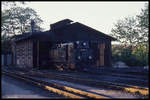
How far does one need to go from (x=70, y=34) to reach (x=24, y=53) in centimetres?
788

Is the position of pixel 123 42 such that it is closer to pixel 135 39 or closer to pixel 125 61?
pixel 135 39

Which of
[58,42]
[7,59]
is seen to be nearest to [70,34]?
[58,42]

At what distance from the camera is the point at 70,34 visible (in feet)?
91.1

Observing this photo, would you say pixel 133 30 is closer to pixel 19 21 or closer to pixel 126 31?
pixel 126 31

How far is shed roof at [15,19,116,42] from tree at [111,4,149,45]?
16497 mm

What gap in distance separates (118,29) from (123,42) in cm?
308

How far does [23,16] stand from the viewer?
183 ft

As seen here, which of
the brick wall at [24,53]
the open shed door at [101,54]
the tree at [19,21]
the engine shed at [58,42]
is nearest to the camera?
the engine shed at [58,42]

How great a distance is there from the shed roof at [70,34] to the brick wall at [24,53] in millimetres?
2169

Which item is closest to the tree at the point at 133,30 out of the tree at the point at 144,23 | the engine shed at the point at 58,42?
the tree at the point at 144,23

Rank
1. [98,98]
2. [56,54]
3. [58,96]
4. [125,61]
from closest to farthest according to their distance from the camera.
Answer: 1. [98,98]
2. [58,96]
3. [56,54]
4. [125,61]

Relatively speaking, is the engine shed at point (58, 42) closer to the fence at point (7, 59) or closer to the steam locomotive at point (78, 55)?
the steam locomotive at point (78, 55)

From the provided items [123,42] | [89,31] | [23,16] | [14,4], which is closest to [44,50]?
[89,31]

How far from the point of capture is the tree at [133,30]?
42188 mm
